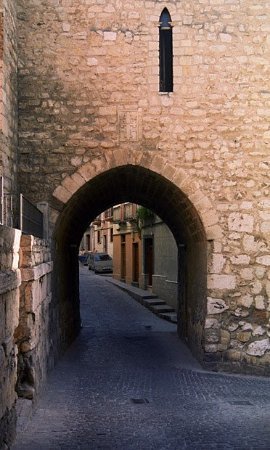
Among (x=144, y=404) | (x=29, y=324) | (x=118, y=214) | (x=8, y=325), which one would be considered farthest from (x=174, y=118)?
(x=118, y=214)

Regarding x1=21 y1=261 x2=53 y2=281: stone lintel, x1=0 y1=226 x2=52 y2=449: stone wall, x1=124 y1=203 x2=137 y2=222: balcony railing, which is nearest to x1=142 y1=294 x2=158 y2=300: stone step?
x1=124 y1=203 x2=137 y2=222: balcony railing

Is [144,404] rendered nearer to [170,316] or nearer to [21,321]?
[21,321]

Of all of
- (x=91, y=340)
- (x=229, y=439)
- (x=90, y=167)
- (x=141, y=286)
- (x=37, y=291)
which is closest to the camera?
(x=229, y=439)

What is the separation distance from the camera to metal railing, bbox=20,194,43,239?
611 centimetres

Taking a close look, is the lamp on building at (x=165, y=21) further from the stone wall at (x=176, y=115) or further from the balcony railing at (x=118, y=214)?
the balcony railing at (x=118, y=214)

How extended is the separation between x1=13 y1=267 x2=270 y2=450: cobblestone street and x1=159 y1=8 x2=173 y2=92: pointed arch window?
13.3 ft

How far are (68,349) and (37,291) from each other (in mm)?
3633

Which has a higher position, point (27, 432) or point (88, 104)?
point (88, 104)

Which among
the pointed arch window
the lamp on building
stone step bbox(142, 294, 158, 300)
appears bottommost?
stone step bbox(142, 294, 158, 300)

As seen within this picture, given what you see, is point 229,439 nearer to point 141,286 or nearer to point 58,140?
point 58,140

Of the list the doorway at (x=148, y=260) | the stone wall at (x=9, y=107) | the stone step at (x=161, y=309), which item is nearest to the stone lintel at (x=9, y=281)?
the stone wall at (x=9, y=107)

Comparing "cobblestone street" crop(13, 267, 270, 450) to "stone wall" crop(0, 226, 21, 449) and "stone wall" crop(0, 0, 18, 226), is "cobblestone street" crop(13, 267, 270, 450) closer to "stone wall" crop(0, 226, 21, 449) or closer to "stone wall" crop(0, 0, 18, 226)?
"stone wall" crop(0, 226, 21, 449)

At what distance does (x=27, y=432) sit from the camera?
5.29m

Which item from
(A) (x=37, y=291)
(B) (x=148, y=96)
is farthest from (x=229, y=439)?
(B) (x=148, y=96)
